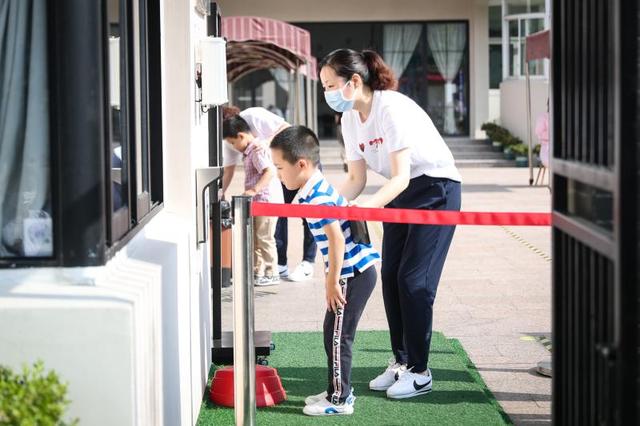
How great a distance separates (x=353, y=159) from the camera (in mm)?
5875

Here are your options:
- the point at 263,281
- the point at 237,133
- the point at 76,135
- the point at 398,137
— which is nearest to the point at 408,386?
the point at 398,137

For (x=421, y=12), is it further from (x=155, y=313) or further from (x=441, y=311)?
(x=155, y=313)

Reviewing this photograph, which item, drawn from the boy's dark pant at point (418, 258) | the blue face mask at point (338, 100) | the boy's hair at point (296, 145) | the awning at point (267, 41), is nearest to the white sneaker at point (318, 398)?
the boy's dark pant at point (418, 258)

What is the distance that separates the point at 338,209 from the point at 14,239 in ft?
5.92

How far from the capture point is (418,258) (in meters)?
5.56

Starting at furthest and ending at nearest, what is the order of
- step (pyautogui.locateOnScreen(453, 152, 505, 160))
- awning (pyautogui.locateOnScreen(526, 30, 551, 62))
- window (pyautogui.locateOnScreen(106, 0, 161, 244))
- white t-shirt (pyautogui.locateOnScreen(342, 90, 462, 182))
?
step (pyautogui.locateOnScreen(453, 152, 505, 160))
awning (pyautogui.locateOnScreen(526, 30, 551, 62))
white t-shirt (pyautogui.locateOnScreen(342, 90, 462, 182))
window (pyautogui.locateOnScreen(106, 0, 161, 244))

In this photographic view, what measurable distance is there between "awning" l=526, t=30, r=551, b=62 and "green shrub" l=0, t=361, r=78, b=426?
45.6 feet

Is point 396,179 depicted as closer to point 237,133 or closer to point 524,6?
point 237,133

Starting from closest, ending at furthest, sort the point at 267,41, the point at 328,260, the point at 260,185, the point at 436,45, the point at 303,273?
the point at 328,260, the point at 260,185, the point at 303,273, the point at 267,41, the point at 436,45

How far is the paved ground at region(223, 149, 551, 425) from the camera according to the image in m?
6.06

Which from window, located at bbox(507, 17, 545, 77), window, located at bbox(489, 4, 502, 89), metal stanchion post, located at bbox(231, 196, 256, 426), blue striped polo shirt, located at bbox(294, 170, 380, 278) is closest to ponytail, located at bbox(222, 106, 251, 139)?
blue striped polo shirt, located at bbox(294, 170, 380, 278)

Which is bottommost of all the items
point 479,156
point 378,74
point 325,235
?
point 479,156

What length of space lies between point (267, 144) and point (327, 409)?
407 cm

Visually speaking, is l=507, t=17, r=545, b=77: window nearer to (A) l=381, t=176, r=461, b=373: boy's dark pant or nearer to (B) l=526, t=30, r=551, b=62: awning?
(B) l=526, t=30, r=551, b=62: awning
